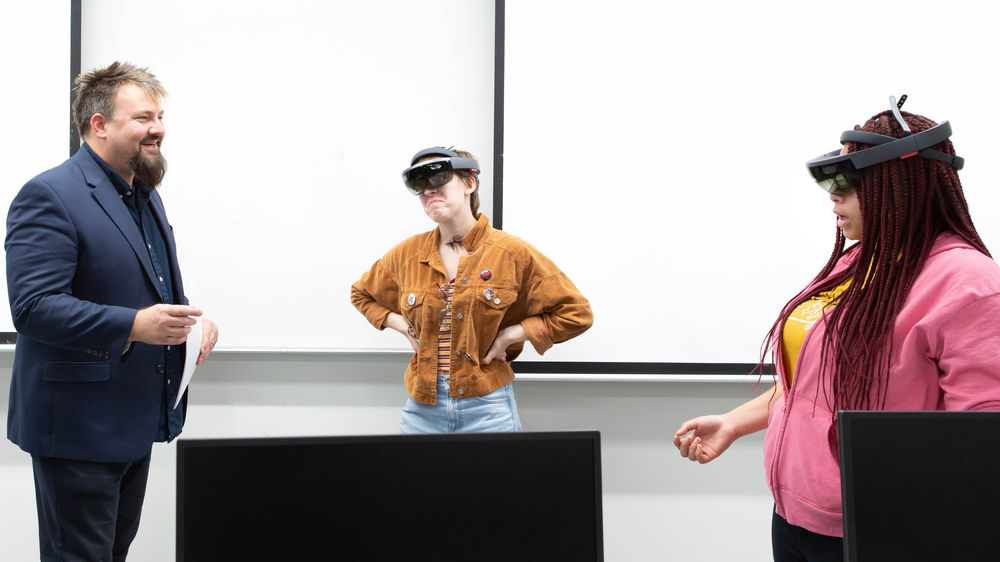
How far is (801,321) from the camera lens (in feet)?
4.25

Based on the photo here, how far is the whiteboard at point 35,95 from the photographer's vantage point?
253 cm

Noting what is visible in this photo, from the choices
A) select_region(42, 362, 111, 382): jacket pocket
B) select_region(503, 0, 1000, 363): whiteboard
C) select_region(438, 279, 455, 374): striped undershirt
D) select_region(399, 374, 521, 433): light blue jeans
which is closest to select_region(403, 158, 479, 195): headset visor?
select_region(438, 279, 455, 374): striped undershirt

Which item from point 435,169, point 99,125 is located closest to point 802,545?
point 435,169

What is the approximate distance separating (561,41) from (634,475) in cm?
169

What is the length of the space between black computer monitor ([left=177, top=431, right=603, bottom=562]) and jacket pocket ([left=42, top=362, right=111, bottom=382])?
3.53 feet

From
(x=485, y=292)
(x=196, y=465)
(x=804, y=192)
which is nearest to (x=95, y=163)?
(x=485, y=292)

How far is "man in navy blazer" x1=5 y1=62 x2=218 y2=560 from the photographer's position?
162 cm

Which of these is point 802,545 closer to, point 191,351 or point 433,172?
point 433,172

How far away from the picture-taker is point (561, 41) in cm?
252

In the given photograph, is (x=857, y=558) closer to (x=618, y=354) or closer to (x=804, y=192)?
(x=618, y=354)

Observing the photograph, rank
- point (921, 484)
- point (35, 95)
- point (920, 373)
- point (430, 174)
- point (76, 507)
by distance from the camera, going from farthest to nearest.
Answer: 1. point (35, 95)
2. point (430, 174)
3. point (76, 507)
4. point (920, 373)
5. point (921, 484)

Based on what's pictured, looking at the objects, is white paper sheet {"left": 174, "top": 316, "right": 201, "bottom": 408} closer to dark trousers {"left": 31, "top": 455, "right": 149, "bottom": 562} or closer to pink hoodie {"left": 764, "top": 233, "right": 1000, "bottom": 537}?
dark trousers {"left": 31, "top": 455, "right": 149, "bottom": 562}

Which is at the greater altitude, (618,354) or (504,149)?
(504,149)

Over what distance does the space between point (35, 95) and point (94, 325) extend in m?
1.47
